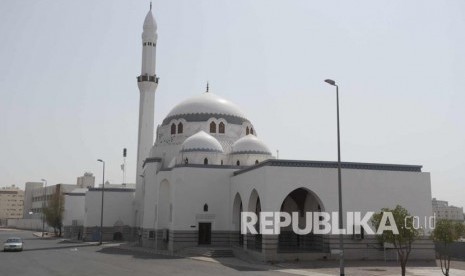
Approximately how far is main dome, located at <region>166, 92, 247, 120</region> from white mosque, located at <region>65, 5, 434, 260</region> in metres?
0.11

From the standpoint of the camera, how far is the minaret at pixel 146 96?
52.5 m

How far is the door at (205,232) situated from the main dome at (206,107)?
1345 centimetres

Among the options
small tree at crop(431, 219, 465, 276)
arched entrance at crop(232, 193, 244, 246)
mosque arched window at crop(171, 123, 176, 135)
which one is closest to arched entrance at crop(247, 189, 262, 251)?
arched entrance at crop(232, 193, 244, 246)

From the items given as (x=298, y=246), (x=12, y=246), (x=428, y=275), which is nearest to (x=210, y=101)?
(x=298, y=246)

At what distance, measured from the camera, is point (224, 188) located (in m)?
39.8

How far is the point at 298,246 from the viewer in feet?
120

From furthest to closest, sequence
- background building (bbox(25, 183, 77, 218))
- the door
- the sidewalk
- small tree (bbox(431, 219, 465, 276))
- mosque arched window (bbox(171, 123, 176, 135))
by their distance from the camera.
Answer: background building (bbox(25, 183, 77, 218)), mosque arched window (bbox(171, 123, 176, 135)), the door, the sidewalk, small tree (bbox(431, 219, 465, 276))

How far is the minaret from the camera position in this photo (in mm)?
52469

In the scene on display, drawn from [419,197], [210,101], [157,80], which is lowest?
[419,197]

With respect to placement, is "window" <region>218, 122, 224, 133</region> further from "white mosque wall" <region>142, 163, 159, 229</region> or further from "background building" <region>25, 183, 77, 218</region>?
"background building" <region>25, 183, 77, 218</region>

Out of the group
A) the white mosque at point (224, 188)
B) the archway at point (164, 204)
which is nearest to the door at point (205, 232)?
the white mosque at point (224, 188)

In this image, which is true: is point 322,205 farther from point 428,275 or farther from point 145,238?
point 145,238

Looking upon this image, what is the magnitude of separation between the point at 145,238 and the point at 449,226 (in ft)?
102

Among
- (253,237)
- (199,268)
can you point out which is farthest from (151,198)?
(199,268)
